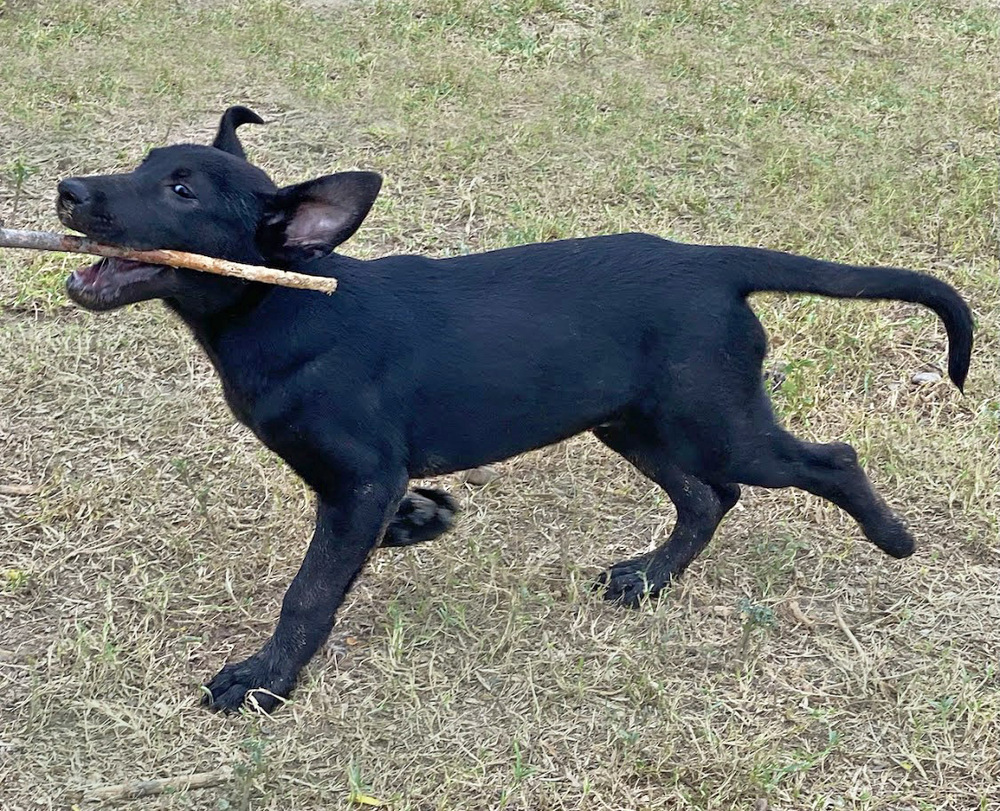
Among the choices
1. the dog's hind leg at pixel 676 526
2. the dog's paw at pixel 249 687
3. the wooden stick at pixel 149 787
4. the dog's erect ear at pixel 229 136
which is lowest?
the wooden stick at pixel 149 787

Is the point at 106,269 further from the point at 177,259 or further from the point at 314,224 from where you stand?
the point at 314,224

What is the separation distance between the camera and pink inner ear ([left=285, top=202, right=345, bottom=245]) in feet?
11.1

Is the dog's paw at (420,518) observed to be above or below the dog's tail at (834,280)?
below

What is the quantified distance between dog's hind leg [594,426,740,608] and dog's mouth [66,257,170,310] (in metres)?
1.50

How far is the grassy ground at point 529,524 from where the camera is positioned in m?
3.50

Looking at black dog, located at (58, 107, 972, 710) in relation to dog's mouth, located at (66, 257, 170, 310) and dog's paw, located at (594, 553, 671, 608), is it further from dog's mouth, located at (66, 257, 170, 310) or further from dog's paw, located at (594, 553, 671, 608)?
dog's paw, located at (594, 553, 671, 608)

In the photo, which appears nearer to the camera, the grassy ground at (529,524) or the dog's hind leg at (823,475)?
the grassy ground at (529,524)

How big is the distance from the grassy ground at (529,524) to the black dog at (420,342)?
1.25 ft

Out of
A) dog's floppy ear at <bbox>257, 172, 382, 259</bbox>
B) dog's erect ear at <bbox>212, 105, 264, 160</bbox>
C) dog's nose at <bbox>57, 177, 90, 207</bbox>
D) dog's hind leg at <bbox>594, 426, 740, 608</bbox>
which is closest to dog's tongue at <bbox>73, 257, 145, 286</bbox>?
dog's nose at <bbox>57, 177, 90, 207</bbox>

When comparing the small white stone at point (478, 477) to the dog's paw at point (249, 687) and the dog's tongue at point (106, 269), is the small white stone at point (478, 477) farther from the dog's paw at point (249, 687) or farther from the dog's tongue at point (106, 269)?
the dog's tongue at point (106, 269)

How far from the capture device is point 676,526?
4219mm

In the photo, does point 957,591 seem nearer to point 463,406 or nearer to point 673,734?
point 673,734

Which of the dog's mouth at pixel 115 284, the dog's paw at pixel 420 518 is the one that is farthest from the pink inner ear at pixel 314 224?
the dog's paw at pixel 420 518

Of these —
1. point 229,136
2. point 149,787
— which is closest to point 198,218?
point 229,136
